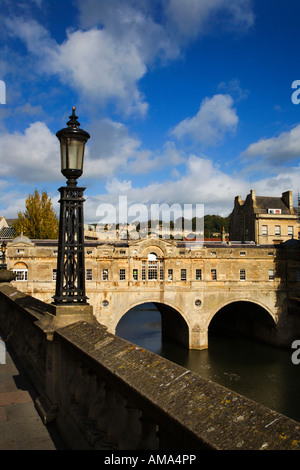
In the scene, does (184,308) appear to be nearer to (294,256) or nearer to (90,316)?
(294,256)

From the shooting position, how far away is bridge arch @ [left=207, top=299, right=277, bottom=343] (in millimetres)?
45656

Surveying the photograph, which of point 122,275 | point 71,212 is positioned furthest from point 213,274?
point 71,212

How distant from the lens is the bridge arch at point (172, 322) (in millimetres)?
42531

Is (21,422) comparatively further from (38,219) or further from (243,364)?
(38,219)

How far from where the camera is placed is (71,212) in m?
6.52

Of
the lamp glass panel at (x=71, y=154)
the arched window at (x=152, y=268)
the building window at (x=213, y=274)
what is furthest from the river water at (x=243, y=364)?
the lamp glass panel at (x=71, y=154)

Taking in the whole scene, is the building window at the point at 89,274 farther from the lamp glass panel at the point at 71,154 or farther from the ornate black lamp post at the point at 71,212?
the lamp glass panel at the point at 71,154

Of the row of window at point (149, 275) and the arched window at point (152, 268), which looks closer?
the row of window at point (149, 275)

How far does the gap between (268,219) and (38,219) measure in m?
33.0

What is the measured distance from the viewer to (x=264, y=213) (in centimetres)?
5866

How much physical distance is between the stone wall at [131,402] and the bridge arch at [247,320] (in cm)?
3997
